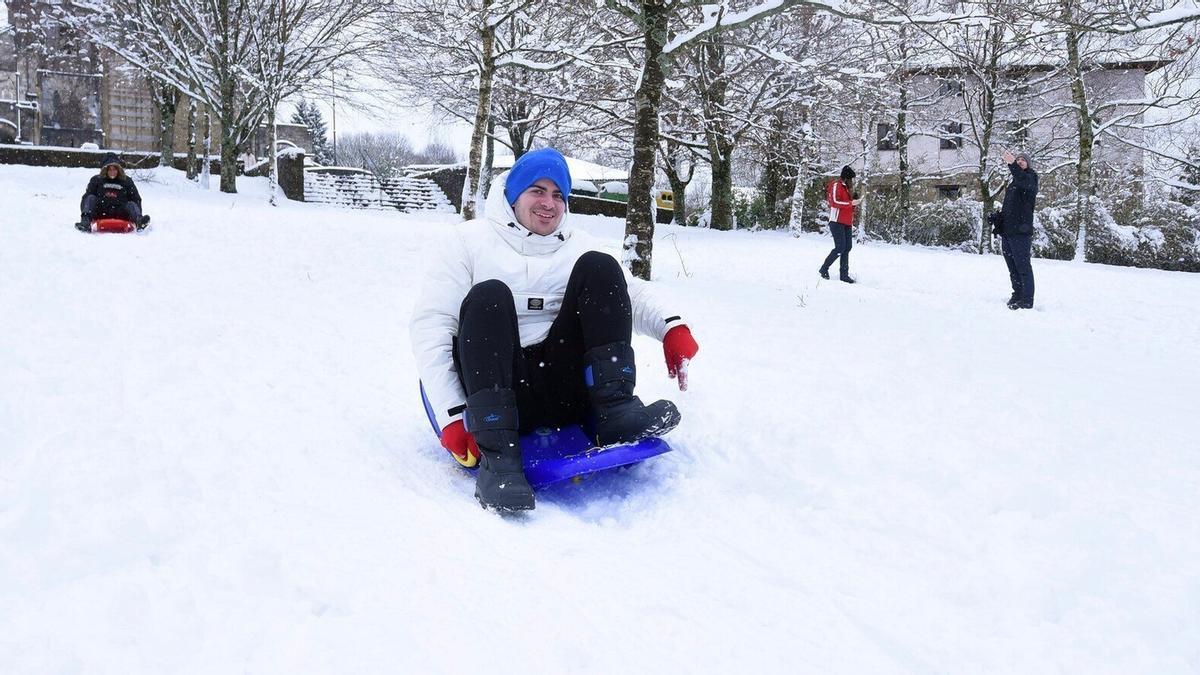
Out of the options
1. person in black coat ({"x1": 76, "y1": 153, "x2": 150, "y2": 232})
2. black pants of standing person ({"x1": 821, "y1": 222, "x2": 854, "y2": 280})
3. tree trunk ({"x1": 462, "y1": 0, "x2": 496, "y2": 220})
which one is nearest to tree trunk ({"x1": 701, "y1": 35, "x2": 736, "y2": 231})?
tree trunk ({"x1": 462, "y1": 0, "x2": 496, "y2": 220})

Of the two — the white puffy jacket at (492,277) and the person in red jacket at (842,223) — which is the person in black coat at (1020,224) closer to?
the person in red jacket at (842,223)

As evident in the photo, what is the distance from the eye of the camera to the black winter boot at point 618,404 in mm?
2621

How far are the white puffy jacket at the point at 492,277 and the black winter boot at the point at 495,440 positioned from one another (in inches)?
4.0

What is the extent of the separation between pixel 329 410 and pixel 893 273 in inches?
354

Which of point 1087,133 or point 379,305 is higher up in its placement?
point 1087,133

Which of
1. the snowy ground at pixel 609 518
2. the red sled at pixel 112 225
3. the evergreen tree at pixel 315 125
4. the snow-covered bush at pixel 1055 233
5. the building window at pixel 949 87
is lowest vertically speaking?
the snowy ground at pixel 609 518

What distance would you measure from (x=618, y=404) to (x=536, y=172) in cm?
86

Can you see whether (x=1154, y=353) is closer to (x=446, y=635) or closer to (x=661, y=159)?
(x=446, y=635)

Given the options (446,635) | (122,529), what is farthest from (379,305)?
(446,635)

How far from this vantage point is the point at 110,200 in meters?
9.34

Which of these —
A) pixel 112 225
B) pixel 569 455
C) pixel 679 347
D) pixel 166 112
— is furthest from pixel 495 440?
pixel 166 112

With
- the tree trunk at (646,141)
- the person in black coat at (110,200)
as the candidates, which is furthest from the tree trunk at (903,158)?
the person in black coat at (110,200)

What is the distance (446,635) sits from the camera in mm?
1655

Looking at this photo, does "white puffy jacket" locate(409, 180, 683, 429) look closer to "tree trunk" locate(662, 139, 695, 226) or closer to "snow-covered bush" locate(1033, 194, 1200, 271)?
"snow-covered bush" locate(1033, 194, 1200, 271)
